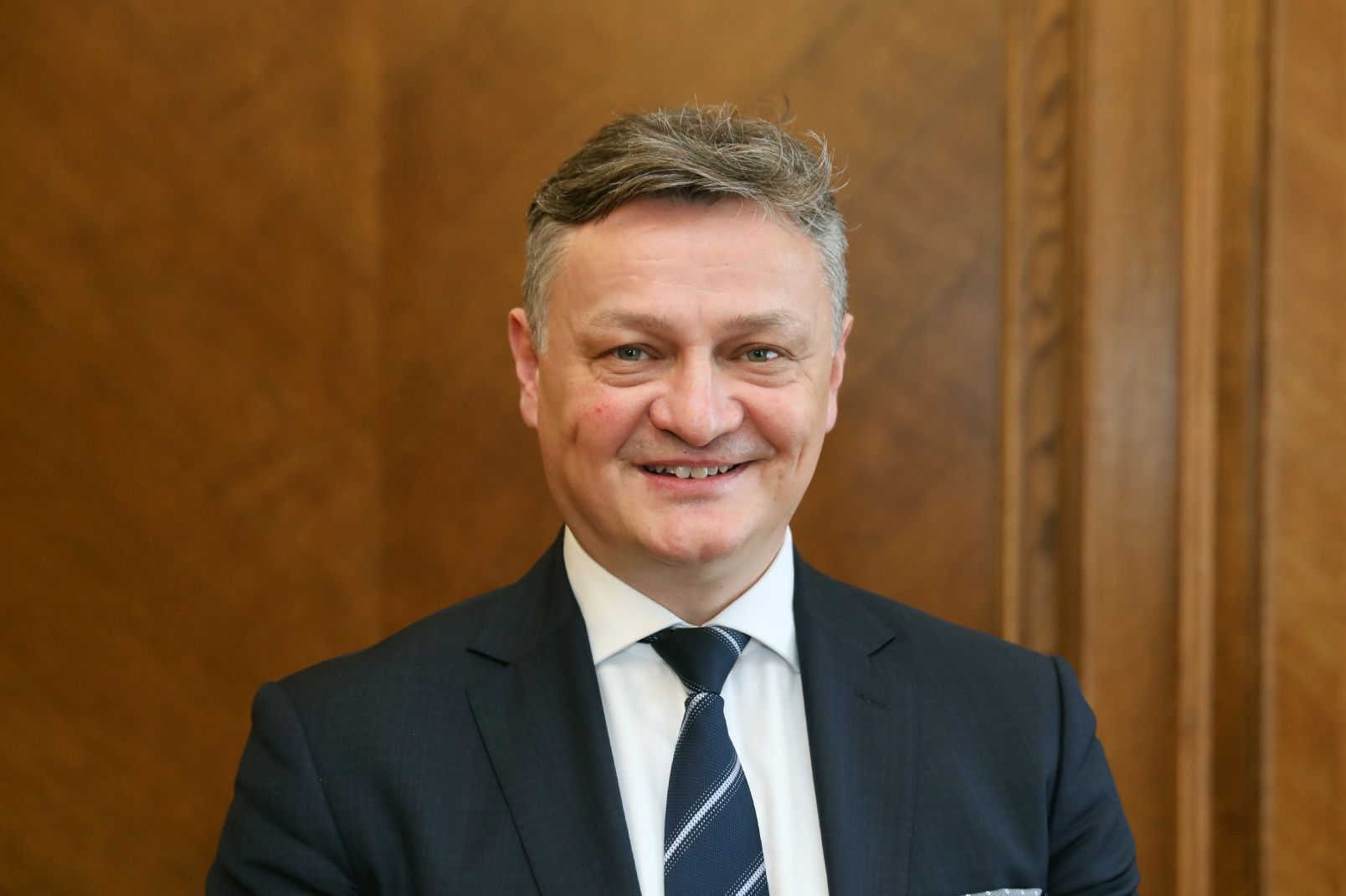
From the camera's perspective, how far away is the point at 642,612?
1.40m

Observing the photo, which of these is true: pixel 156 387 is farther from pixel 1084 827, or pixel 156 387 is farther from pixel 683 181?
pixel 1084 827

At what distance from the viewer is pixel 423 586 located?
6.36 feet

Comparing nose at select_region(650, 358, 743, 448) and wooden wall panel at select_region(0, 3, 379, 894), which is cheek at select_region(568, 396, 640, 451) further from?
wooden wall panel at select_region(0, 3, 379, 894)

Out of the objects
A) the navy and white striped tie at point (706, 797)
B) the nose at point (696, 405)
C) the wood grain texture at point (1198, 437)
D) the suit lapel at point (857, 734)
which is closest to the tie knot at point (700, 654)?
the navy and white striped tie at point (706, 797)

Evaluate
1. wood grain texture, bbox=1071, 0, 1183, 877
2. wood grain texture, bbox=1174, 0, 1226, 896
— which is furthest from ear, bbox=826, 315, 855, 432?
wood grain texture, bbox=1174, 0, 1226, 896

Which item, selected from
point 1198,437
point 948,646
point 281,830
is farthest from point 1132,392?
point 281,830

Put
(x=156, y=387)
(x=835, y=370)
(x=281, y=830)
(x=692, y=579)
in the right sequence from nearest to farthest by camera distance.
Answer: (x=281, y=830) → (x=692, y=579) → (x=835, y=370) → (x=156, y=387)

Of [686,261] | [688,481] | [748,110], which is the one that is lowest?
[688,481]

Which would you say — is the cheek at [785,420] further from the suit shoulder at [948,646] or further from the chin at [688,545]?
the suit shoulder at [948,646]

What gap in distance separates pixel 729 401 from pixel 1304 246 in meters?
1.05

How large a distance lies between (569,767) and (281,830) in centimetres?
29

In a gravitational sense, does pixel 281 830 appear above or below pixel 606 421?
below

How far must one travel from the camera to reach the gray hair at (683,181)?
1.34 metres

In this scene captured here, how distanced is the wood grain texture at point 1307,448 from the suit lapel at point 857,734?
2.44 feet
